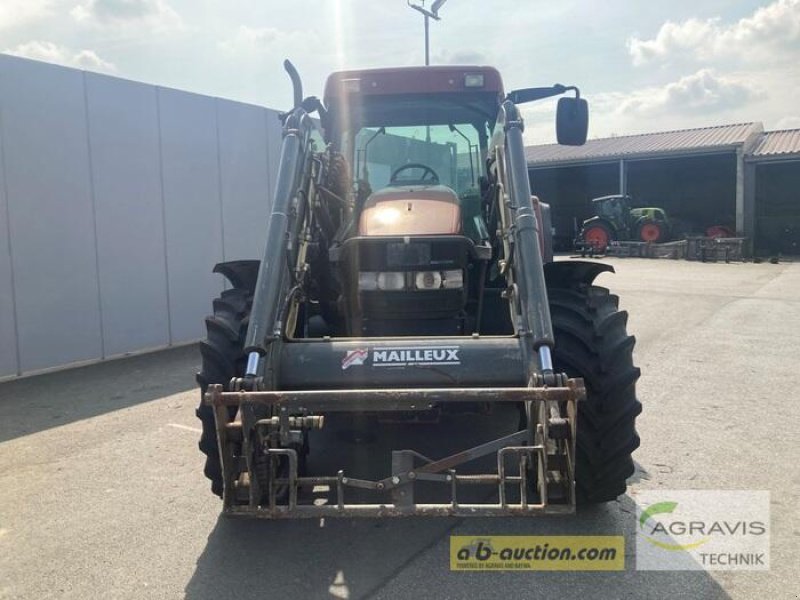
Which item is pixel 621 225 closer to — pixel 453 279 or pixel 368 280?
pixel 453 279

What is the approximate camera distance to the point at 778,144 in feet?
82.4

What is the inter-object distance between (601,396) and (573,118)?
200 cm

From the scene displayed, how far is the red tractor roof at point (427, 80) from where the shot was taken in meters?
4.54

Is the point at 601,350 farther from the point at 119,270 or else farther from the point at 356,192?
the point at 119,270

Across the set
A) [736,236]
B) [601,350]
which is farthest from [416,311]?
[736,236]

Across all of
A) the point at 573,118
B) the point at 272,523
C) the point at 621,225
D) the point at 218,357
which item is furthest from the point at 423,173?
the point at 621,225

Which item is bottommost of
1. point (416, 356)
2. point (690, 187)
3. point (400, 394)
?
point (400, 394)

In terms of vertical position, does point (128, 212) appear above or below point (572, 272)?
above

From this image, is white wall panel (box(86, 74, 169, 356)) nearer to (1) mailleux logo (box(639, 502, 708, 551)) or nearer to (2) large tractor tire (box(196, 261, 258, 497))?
(2) large tractor tire (box(196, 261, 258, 497))

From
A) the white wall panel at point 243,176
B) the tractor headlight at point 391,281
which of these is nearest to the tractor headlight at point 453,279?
the tractor headlight at point 391,281

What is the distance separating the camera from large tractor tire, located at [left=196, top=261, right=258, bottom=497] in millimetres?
Result: 3475

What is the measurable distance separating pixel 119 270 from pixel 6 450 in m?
3.61

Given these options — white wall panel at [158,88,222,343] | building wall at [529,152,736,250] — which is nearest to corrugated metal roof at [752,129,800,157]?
building wall at [529,152,736,250]

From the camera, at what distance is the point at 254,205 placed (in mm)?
10070
